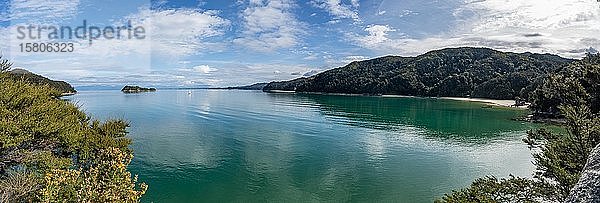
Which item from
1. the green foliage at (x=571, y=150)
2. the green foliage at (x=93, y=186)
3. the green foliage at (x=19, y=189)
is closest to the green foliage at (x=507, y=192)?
the green foliage at (x=571, y=150)

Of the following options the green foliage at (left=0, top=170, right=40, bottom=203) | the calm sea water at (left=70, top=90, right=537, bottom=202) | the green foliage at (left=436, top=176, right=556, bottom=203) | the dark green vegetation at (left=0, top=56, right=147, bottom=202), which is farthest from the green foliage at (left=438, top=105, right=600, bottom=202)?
the green foliage at (left=0, top=170, right=40, bottom=203)

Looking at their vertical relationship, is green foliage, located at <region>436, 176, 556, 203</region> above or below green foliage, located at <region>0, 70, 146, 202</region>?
below

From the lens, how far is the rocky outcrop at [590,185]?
491 centimetres

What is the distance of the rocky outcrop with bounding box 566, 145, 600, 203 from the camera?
491 centimetres

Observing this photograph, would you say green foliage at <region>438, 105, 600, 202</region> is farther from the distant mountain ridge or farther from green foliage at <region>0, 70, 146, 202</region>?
the distant mountain ridge

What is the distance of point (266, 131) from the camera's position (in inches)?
2336

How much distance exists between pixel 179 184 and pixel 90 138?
7550 mm

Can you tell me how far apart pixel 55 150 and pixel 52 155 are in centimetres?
220

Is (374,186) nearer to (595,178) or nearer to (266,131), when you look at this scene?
(595,178)

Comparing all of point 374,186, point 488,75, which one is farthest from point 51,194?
point 488,75

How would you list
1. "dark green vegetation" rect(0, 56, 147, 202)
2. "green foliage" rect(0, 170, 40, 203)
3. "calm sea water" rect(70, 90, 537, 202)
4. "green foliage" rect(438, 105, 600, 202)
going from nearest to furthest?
"dark green vegetation" rect(0, 56, 147, 202) → "green foliage" rect(0, 170, 40, 203) → "green foliage" rect(438, 105, 600, 202) → "calm sea water" rect(70, 90, 537, 202)

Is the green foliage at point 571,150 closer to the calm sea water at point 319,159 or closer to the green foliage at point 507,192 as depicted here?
the green foliage at point 507,192

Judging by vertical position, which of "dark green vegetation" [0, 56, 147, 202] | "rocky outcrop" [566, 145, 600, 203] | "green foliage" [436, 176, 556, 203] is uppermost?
"rocky outcrop" [566, 145, 600, 203]

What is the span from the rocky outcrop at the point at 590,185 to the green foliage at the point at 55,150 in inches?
401
